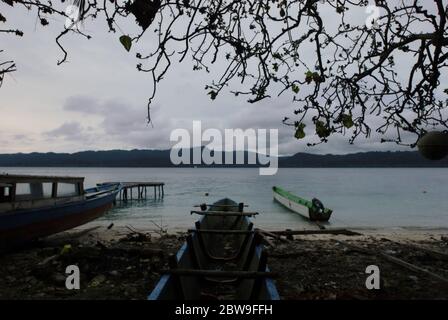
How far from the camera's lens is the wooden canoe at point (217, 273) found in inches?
197

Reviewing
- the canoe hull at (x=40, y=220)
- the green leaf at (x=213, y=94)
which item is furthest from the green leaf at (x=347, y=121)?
the canoe hull at (x=40, y=220)

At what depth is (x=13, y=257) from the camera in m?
11.4

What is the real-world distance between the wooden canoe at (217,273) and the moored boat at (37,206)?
18.9 feet

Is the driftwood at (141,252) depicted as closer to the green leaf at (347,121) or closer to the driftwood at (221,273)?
the driftwood at (221,273)

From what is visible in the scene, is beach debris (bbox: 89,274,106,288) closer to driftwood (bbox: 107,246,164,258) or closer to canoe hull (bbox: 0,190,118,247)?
driftwood (bbox: 107,246,164,258)

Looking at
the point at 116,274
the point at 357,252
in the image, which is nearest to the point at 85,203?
the point at 116,274

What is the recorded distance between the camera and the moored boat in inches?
458

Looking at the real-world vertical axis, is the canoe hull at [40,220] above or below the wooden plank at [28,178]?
below

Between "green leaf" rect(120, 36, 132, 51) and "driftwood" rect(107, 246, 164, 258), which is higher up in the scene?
"green leaf" rect(120, 36, 132, 51)

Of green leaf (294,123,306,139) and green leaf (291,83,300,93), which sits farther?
green leaf (291,83,300,93)

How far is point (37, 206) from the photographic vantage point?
516 inches

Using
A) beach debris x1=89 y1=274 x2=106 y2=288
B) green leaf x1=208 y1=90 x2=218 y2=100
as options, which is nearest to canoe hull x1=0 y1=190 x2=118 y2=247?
beach debris x1=89 y1=274 x2=106 y2=288

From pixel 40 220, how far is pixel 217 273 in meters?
9.89
